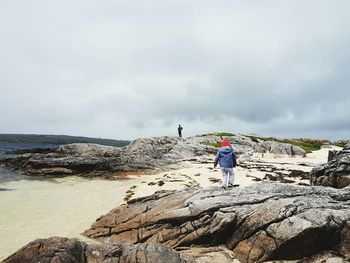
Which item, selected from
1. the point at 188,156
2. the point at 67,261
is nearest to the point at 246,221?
the point at 67,261

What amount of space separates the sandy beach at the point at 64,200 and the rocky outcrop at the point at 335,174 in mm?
5796

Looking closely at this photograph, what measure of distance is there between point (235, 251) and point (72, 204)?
13699 mm

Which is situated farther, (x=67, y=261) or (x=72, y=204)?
(x=72, y=204)

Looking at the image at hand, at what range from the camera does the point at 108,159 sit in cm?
4362

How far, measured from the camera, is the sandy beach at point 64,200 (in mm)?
15820

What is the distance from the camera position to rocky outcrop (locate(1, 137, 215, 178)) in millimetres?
40812

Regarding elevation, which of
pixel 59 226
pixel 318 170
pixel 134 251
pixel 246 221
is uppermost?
pixel 318 170

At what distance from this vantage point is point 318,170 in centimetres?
2302

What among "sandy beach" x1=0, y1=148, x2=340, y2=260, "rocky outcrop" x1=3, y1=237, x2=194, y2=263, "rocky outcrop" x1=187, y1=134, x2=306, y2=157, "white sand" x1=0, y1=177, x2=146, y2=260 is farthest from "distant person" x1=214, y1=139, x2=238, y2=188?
"rocky outcrop" x1=187, y1=134, x2=306, y2=157

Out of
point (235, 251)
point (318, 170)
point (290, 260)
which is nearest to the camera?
point (290, 260)

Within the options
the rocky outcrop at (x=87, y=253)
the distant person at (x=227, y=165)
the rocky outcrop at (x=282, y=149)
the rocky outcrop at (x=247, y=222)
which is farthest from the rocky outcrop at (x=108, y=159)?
the rocky outcrop at (x=87, y=253)

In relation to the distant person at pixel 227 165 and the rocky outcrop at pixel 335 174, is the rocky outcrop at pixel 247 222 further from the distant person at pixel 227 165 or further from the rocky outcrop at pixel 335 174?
the rocky outcrop at pixel 335 174

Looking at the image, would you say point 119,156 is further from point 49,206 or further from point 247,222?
point 247,222

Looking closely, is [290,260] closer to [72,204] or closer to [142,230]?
[142,230]
